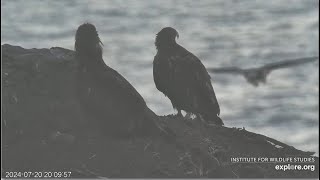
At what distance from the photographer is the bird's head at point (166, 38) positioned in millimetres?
16984

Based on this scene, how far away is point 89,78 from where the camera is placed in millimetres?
14500

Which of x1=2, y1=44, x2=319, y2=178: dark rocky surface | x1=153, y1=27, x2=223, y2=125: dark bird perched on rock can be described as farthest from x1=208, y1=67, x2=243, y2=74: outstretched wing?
x1=153, y1=27, x2=223, y2=125: dark bird perched on rock

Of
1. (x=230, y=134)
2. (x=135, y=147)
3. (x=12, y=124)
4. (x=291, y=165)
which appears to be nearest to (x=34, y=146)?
(x=12, y=124)

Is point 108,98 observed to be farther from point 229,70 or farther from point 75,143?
point 229,70

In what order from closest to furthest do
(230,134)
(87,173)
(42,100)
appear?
1. (87,173)
2. (42,100)
3. (230,134)

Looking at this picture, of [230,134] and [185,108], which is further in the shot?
[185,108]

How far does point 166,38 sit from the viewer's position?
17.0 m

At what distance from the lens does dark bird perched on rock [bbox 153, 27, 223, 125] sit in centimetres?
1697

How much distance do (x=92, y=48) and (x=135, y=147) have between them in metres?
2.33

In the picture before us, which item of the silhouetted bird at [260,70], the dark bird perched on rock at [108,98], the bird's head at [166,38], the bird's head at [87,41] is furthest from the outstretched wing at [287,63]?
the bird's head at [87,41]

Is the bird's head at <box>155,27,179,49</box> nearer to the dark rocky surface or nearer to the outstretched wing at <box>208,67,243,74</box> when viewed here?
the outstretched wing at <box>208,67,243,74</box>

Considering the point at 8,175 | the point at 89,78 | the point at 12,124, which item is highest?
the point at 89,78

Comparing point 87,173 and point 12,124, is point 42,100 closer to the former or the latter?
point 12,124

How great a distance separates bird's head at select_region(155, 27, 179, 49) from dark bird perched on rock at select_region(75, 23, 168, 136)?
2379mm
